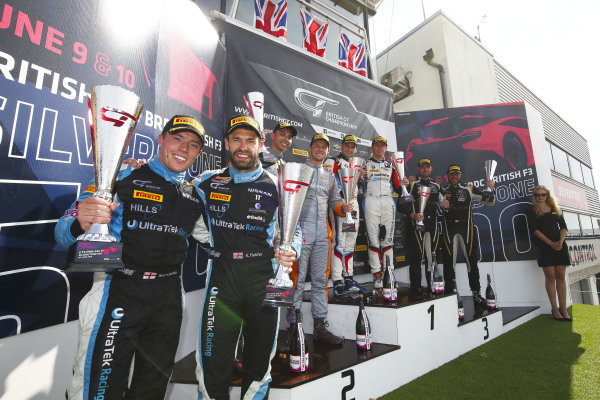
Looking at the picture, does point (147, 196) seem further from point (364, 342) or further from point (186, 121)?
point (364, 342)

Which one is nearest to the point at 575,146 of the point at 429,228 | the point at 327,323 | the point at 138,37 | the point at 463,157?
the point at 463,157

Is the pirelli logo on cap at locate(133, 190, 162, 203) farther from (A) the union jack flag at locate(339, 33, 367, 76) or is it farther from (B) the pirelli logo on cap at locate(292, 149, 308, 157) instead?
(A) the union jack flag at locate(339, 33, 367, 76)

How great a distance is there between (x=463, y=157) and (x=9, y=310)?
6.68 m

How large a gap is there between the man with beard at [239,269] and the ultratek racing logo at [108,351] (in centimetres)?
39

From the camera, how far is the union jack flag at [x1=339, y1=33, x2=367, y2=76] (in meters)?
5.80

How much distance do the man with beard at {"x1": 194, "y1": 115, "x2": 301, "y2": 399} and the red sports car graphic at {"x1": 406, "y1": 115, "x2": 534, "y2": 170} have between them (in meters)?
→ 5.11

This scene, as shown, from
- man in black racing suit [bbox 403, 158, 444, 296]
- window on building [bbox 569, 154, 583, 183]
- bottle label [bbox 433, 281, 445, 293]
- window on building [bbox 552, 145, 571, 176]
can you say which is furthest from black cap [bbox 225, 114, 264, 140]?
window on building [bbox 569, 154, 583, 183]

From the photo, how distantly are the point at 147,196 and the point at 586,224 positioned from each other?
21096 millimetres

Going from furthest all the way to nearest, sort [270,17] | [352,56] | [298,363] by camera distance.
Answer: [352,56] → [270,17] → [298,363]

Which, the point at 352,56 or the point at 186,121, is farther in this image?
the point at 352,56

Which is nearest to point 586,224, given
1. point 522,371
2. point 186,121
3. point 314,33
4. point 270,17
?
point 522,371

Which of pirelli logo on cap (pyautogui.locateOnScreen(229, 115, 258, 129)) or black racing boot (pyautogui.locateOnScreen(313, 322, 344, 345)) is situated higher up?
pirelli logo on cap (pyautogui.locateOnScreen(229, 115, 258, 129))

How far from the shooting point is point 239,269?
1.54 m

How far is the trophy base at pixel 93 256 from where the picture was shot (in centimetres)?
90
